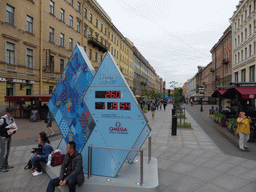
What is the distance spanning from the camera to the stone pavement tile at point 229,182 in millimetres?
4477

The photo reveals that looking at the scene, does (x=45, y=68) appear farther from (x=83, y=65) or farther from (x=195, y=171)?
(x=195, y=171)

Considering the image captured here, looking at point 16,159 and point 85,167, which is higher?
point 85,167

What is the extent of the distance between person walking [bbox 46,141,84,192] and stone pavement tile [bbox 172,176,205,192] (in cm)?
232

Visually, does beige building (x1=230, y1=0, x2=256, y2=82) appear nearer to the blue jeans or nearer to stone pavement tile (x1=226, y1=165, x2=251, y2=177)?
stone pavement tile (x1=226, y1=165, x2=251, y2=177)

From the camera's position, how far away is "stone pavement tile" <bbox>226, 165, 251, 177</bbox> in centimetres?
521

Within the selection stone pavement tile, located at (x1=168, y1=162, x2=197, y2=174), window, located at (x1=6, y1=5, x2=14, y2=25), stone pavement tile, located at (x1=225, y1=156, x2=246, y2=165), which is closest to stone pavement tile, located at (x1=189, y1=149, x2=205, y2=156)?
stone pavement tile, located at (x1=225, y1=156, x2=246, y2=165)

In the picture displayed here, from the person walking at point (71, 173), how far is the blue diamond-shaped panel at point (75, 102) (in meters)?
0.79

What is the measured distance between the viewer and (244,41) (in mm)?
32625

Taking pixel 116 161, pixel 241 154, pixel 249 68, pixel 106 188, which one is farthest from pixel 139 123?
pixel 249 68

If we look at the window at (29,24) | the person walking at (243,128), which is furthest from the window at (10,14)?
the person walking at (243,128)

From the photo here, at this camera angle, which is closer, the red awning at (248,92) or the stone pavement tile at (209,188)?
the stone pavement tile at (209,188)

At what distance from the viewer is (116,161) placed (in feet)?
14.8

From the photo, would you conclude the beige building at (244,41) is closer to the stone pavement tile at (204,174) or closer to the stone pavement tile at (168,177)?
the stone pavement tile at (204,174)

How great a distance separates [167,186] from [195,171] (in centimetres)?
134
